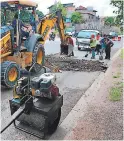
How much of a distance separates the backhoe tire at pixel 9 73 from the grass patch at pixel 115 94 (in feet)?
10.1

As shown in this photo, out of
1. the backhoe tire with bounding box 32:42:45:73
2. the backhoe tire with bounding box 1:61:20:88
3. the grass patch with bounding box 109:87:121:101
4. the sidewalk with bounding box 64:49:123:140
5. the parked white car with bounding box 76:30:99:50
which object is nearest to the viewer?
the sidewalk with bounding box 64:49:123:140

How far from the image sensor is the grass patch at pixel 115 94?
6.51 m

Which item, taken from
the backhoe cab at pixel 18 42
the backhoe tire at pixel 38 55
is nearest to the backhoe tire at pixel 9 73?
the backhoe cab at pixel 18 42

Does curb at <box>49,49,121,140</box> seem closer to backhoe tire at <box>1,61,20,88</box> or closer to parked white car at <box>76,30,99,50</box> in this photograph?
backhoe tire at <box>1,61,20,88</box>

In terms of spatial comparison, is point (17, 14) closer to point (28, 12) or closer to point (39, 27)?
point (28, 12)

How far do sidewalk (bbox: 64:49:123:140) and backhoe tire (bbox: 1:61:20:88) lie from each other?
2.71 meters

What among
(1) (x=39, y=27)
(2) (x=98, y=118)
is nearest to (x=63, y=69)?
(1) (x=39, y=27)

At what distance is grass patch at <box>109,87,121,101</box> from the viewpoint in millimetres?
6511

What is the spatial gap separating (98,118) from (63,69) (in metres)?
5.92

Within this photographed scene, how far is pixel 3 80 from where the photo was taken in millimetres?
7488

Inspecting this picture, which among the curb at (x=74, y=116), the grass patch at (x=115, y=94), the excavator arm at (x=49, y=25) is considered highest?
the excavator arm at (x=49, y=25)

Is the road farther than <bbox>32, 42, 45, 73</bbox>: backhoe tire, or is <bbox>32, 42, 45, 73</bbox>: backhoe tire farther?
<bbox>32, 42, 45, 73</bbox>: backhoe tire

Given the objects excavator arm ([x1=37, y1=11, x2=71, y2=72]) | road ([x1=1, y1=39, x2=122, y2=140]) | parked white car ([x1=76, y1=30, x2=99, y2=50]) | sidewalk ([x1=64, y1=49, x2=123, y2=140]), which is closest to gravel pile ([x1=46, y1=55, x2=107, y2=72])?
road ([x1=1, y1=39, x2=122, y2=140])

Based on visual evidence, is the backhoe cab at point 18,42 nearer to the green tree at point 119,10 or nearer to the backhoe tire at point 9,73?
the backhoe tire at point 9,73
